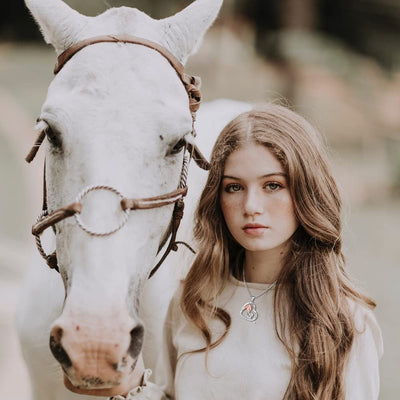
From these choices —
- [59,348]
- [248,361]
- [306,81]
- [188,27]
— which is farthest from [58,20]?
[306,81]

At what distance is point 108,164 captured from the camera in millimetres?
1714

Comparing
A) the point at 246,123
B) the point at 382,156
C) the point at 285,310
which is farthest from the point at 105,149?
the point at 382,156

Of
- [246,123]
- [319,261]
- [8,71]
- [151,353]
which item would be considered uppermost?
[8,71]

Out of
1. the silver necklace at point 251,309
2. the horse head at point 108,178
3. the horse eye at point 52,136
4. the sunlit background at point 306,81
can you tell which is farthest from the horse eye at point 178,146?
the sunlit background at point 306,81

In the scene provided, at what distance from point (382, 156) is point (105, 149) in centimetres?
1132

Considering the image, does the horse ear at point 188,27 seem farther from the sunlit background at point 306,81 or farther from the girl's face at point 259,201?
the sunlit background at point 306,81

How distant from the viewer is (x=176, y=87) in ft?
6.52

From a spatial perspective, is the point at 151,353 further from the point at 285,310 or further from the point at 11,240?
the point at 11,240

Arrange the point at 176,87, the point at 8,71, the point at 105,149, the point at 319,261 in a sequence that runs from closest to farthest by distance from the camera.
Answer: the point at 105,149
the point at 176,87
the point at 319,261
the point at 8,71

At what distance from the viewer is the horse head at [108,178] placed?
62.6 inches

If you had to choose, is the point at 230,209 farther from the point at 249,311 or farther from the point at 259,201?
the point at 249,311

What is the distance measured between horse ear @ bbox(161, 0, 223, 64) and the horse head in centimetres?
15

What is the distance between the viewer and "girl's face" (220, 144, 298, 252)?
2.04 metres

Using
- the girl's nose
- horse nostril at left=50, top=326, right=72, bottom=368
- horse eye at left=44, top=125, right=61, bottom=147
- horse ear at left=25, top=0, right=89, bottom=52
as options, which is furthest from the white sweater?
horse ear at left=25, top=0, right=89, bottom=52
